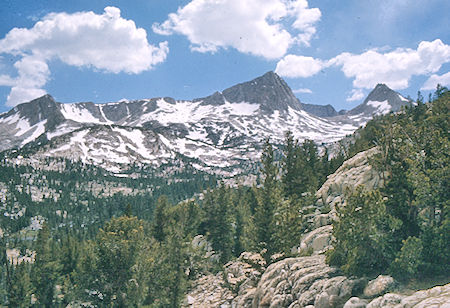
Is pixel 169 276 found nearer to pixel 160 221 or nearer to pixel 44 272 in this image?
pixel 160 221

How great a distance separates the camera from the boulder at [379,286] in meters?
13.6

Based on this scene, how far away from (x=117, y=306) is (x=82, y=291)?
379 cm

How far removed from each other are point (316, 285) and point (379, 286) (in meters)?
4.03

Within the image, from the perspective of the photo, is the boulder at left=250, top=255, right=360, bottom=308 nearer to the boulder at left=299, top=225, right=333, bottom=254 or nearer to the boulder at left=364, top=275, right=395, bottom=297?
the boulder at left=364, top=275, right=395, bottom=297

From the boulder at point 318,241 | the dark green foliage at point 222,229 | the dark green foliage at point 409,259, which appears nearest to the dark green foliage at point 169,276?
the dark green foliage at point 222,229

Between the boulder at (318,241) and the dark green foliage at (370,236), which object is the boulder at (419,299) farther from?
the boulder at (318,241)

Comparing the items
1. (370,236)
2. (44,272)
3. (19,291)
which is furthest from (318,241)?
(19,291)

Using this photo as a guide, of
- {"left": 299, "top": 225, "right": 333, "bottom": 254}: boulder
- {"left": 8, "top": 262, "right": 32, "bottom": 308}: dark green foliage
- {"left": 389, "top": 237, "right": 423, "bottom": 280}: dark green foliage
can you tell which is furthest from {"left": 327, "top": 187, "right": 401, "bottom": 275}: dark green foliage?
{"left": 8, "top": 262, "right": 32, "bottom": 308}: dark green foliage

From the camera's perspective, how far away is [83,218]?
191375mm

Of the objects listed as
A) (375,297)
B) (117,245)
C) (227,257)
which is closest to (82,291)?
(117,245)

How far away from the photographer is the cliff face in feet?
43.6

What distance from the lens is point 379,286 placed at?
45.2ft

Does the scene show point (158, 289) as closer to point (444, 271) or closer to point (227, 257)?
point (227, 257)

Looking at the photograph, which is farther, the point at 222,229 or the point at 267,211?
the point at 222,229
